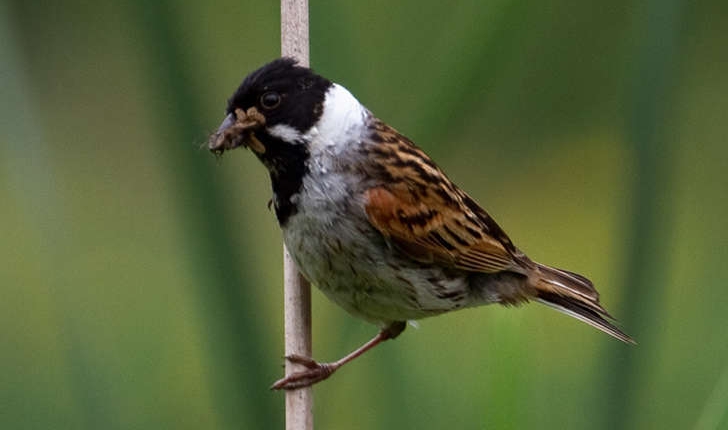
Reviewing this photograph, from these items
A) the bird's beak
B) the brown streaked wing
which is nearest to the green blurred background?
the bird's beak

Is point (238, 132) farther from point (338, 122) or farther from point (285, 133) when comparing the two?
point (338, 122)

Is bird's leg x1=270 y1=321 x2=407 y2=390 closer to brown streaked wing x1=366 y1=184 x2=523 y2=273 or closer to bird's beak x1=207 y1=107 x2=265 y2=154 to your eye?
brown streaked wing x1=366 y1=184 x2=523 y2=273

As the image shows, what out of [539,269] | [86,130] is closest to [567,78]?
[539,269]

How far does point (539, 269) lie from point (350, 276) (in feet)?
1.55

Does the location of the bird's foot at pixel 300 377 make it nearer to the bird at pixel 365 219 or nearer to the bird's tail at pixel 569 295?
the bird at pixel 365 219

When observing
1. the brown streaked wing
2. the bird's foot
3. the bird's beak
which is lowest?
the bird's foot

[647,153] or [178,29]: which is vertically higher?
[178,29]

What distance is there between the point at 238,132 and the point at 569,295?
0.74m

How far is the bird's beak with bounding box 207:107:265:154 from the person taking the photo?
1847 mm

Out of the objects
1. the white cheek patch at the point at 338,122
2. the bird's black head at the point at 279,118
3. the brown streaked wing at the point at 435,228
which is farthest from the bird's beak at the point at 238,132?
the brown streaked wing at the point at 435,228

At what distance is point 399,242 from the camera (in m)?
2.17

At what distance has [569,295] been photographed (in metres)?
2.34

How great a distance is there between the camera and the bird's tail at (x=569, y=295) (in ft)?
7.45

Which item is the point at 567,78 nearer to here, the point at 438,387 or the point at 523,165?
the point at 523,165
